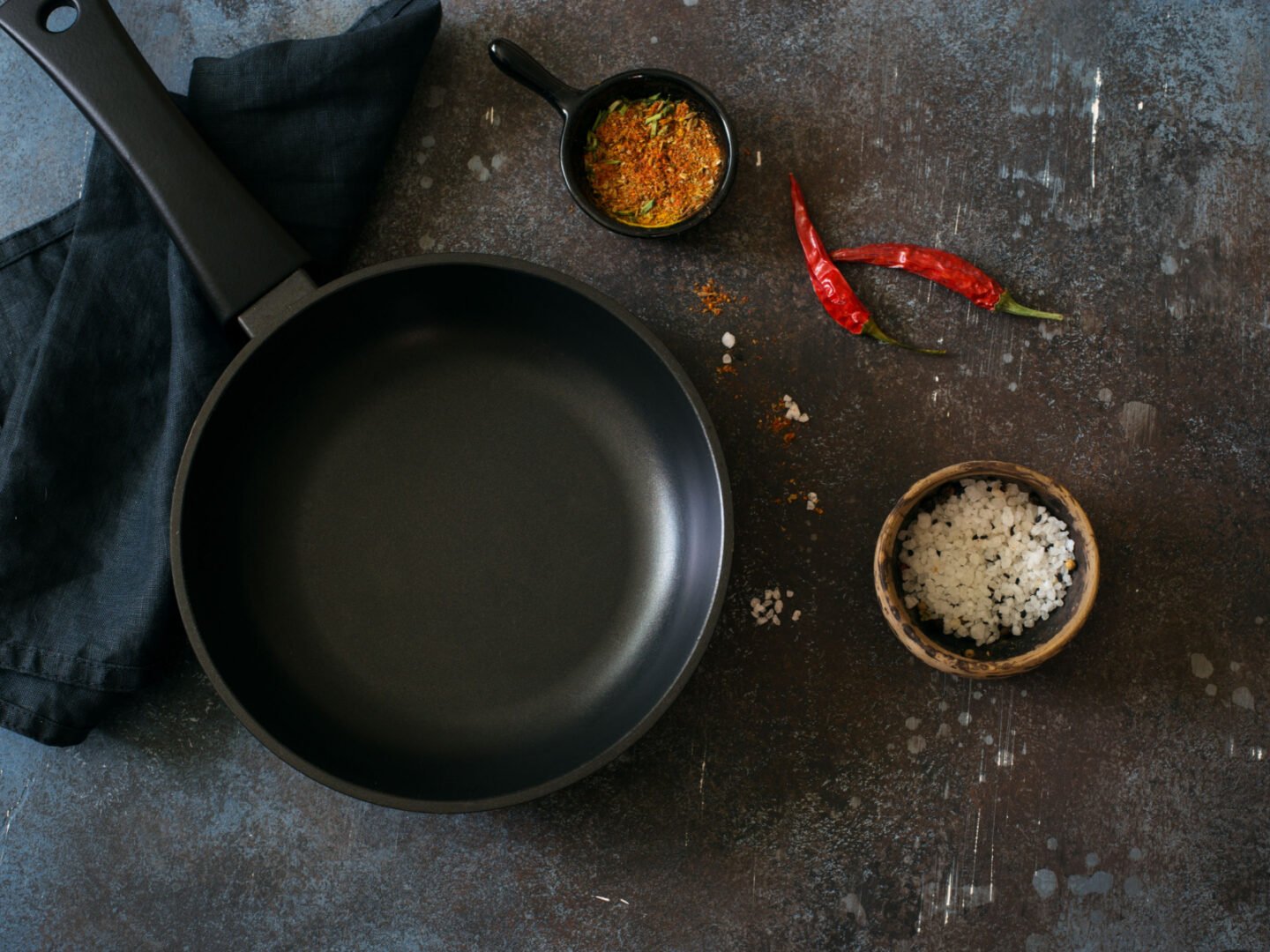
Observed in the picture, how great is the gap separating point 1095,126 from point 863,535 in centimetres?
57

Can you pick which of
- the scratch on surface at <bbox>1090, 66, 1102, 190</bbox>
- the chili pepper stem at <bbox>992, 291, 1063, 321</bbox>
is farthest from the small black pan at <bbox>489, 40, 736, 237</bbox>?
the scratch on surface at <bbox>1090, 66, 1102, 190</bbox>

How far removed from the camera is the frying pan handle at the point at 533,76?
0.97 metres

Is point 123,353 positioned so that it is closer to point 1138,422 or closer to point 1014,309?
point 1014,309

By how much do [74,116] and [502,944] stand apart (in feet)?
3.67

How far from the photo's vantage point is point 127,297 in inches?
38.9

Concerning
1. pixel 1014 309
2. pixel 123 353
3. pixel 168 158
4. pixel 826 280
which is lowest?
Result: pixel 1014 309

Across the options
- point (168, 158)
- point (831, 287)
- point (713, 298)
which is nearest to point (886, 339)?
point (831, 287)

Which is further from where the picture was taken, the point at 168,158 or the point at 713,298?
the point at 713,298

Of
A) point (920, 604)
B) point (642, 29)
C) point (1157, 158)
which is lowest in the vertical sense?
point (920, 604)

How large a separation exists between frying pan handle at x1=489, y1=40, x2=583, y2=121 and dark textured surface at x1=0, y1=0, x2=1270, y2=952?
Answer: 0.28 ft

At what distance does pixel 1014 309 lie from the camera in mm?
1024

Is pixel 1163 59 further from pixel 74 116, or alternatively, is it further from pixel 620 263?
pixel 74 116

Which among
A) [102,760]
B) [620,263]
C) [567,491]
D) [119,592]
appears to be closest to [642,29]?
[620,263]

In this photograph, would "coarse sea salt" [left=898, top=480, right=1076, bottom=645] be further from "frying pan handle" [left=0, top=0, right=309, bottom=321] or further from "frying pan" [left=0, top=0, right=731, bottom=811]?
"frying pan handle" [left=0, top=0, right=309, bottom=321]
